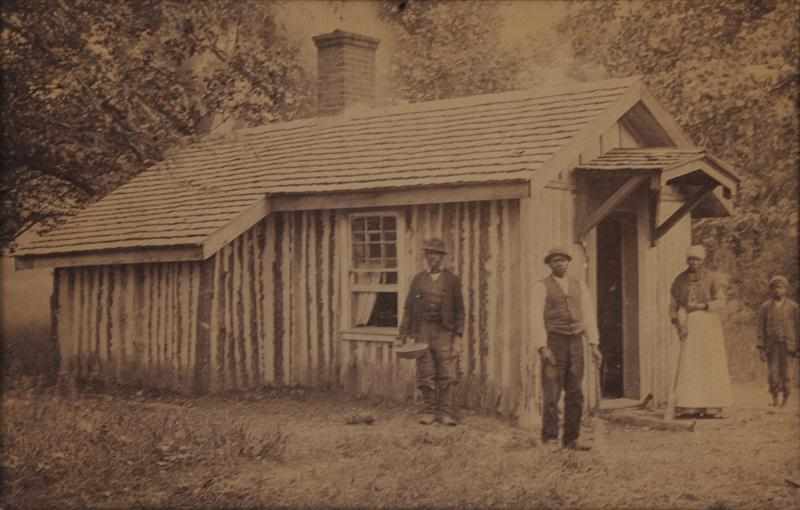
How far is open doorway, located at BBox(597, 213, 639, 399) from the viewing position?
11.7 m

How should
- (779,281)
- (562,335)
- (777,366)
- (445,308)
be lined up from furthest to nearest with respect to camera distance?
(777,366) < (779,281) < (445,308) < (562,335)

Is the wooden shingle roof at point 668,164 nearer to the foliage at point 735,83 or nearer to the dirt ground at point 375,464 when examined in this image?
the foliage at point 735,83

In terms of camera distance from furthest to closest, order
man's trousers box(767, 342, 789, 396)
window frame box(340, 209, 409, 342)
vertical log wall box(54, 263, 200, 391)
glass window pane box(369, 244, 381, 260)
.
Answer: vertical log wall box(54, 263, 200, 391)
glass window pane box(369, 244, 381, 260)
window frame box(340, 209, 409, 342)
man's trousers box(767, 342, 789, 396)

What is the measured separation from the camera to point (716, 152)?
1202 cm

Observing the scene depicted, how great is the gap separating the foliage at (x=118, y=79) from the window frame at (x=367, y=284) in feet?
8.70

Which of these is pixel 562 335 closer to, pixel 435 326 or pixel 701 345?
pixel 435 326

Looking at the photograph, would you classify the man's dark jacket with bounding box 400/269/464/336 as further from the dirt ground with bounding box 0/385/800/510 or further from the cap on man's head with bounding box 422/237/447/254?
the dirt ground with bounding box 0/385/800/510

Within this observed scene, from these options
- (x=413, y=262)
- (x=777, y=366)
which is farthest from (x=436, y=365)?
(x=777, y=366)

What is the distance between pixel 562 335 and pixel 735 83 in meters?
4.12

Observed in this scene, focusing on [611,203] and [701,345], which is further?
[701,345]

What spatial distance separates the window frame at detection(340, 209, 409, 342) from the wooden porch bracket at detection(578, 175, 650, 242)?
7.28 feet

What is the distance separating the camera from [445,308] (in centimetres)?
1009

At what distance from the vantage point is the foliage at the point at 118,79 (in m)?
10.8

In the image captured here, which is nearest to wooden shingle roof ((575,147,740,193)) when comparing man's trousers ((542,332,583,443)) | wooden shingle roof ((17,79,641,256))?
wooden shingle roof ((17,79,641,256))
